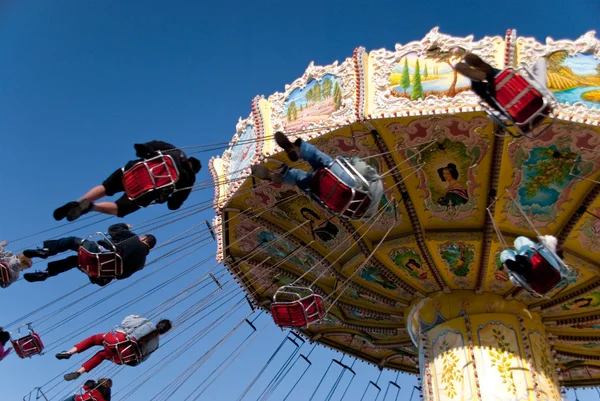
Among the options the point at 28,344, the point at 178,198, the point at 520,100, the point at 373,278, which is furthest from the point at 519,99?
the point at 28,344

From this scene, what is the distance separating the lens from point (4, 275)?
7984 mm

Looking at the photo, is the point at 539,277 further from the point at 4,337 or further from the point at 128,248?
the point at 4,337

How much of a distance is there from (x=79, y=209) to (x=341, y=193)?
2427mm

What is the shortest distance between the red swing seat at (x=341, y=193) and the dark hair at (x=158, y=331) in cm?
325

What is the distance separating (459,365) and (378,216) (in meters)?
2.28

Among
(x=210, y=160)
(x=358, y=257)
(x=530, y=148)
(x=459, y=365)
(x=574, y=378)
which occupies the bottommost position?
(x=574, y=378)

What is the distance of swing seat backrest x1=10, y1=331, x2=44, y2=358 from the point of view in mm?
8930

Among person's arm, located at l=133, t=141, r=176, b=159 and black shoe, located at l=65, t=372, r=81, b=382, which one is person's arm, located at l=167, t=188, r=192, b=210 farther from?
black shoe, located at l=65, t=372, r=81, b=382

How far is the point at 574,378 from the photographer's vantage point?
1220 cm

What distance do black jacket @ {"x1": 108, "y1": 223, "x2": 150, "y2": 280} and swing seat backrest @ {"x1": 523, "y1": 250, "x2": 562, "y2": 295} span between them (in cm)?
390

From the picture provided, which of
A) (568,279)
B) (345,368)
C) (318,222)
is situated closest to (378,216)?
(318,222)

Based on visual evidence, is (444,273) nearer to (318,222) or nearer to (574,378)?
(318,222)

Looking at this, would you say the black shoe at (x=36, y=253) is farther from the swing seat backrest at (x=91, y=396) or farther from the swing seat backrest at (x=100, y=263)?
the swing seat backrest at (x=91, y=396)

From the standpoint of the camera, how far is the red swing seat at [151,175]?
642cm
